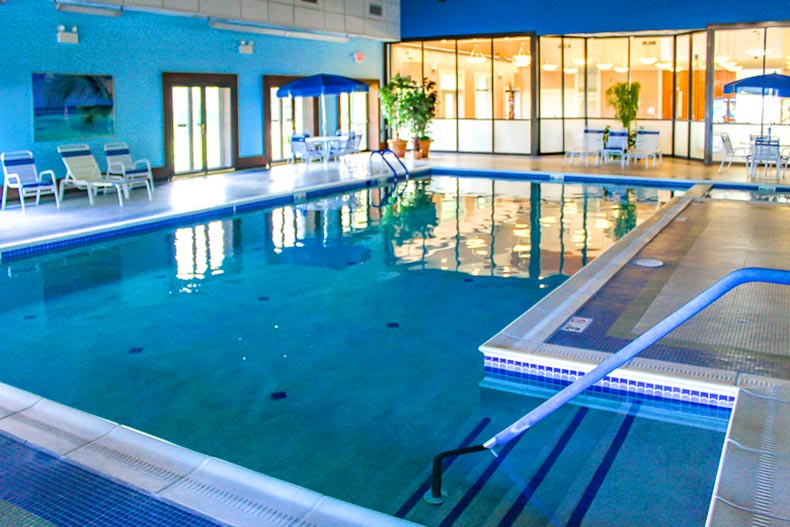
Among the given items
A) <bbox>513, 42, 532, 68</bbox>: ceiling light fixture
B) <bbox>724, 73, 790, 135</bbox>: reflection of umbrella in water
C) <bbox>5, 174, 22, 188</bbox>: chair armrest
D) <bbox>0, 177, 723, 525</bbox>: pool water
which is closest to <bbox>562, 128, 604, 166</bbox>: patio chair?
<bbox>513, 42, 532, 68</bbox>: ceiling light fixture

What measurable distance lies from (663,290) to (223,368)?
3529 mm

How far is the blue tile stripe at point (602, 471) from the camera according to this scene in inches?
142

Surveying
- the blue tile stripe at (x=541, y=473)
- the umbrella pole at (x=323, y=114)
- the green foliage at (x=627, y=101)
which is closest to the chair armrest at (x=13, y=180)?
the umbrella pole at (x=323, y=114)

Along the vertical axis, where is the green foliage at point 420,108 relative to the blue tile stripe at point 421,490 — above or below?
above

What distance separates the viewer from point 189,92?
51.3 feet

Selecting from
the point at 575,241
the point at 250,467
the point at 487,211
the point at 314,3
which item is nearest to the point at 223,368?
the point at 250,467

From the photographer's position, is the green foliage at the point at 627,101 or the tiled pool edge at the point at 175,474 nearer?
the tiled pool edge at the point at 175,474

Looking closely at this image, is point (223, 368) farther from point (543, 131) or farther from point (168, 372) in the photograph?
point (543, 131)

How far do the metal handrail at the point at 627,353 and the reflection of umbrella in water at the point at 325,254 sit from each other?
468cm

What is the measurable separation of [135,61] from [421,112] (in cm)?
724

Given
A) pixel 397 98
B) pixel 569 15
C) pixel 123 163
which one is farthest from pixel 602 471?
pixel 569 15

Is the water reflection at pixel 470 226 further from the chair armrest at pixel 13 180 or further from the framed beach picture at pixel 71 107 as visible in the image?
the framed beach picture at pixel 71 107

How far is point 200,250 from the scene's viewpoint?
947cm

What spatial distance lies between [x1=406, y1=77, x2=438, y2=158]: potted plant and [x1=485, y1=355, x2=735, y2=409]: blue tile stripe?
48.3 feet
